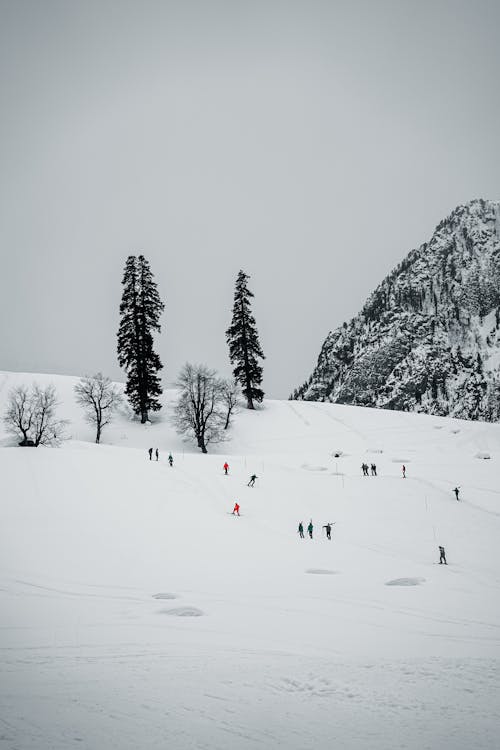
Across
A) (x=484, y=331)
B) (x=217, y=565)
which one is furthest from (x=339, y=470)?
(x=484, y=331)

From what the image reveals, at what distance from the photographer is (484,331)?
193000mm

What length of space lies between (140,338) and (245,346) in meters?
15.2

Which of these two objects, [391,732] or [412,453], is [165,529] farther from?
[412,453]

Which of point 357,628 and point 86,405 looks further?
point 86,405

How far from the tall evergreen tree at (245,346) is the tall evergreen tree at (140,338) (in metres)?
12.1

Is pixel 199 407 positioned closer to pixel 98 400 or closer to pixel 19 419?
pixel 98 400

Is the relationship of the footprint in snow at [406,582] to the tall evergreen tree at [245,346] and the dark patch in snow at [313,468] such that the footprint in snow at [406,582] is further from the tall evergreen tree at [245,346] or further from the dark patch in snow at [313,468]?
the tall evergreen tree at [245,346]

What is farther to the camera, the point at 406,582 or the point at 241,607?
the point at 406,582

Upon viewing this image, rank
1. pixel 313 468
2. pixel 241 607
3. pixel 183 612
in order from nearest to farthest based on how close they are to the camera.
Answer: pixel 183 612, pixel 241 607, pixel 313 468

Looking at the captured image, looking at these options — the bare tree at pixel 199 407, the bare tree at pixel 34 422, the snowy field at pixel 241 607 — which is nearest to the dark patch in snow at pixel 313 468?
the snowy field at pixel 241 607

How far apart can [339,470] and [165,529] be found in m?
21.1

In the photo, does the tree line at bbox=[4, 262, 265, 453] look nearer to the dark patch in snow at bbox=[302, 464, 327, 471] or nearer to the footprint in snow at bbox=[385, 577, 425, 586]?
the dark patch in snow at bbox=[302, 464, 327, 471]

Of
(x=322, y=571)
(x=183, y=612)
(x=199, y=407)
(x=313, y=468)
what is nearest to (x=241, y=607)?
Result: (x=183, y=612)

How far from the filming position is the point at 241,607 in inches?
517
